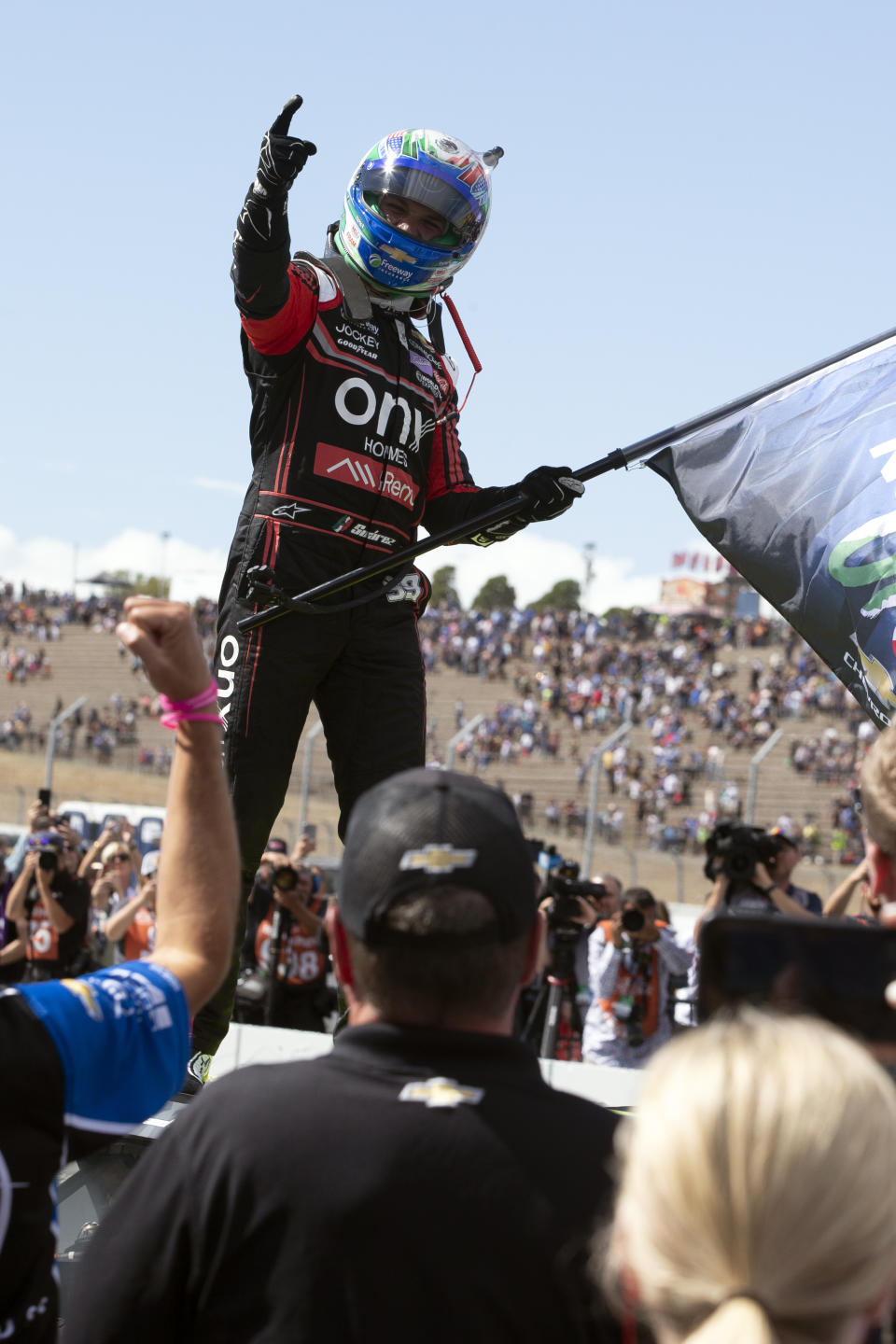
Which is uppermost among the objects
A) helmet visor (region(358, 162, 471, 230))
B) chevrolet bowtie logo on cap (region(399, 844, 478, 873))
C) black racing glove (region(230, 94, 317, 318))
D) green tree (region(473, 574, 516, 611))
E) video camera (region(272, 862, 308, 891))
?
green tree (region(473, 574, 516, 611))

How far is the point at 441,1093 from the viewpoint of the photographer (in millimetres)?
1592

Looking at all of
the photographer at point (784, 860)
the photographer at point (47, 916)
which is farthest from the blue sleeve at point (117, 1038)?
the photographer at point (47, 916)

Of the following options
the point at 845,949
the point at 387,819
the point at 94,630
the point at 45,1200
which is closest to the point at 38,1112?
the point at 45,1200

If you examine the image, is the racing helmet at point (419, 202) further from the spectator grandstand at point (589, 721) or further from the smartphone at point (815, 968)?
the spectator grandstand at point (589, 721)

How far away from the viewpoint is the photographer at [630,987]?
7801mm

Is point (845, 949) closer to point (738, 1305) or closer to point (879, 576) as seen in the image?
point (738, 1305)

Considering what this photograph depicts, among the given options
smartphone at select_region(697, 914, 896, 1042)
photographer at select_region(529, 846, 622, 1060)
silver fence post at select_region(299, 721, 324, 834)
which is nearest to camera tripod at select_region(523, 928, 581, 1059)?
photographer at select_region(529, 846, 622, 1060)

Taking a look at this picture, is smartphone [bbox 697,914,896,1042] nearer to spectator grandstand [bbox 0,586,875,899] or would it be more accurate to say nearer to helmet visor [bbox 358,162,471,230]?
helmet visor [bbox 358,162,471,230]

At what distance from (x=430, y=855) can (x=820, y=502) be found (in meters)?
2.88

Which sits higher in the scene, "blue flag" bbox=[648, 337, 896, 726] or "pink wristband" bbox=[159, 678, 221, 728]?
"blue flag" bbox=[648, 337, 896, 726]

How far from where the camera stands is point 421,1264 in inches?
58.9

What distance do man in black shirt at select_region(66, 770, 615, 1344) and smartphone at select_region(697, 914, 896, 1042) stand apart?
0.27 metres

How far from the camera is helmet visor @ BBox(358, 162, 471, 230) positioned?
416 centimetres

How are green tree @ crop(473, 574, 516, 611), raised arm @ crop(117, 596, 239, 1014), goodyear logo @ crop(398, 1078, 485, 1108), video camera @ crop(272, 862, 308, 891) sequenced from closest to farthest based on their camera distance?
goodyear logo @ crop(398, 1078, 485, 1108) → raised arm @ crop(117, 596, 239, 1014) → video camera @ crop(272, 862, 308, 891) → green tree @ crop(473, 574, 516, 611)
